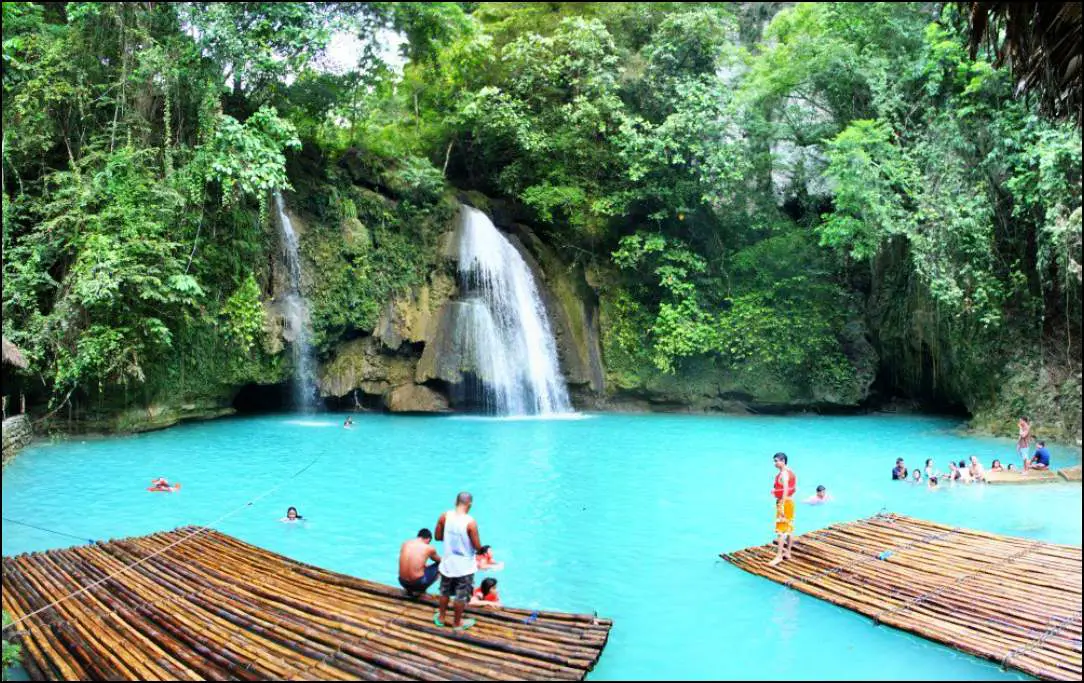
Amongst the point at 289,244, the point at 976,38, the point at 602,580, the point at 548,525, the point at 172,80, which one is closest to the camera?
the point at 976,38

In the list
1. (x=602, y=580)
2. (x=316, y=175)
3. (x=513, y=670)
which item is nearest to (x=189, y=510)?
(x=602, y=580)

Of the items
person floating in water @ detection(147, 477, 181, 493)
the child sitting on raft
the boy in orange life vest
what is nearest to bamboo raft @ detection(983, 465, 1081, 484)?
the child sitting on raft

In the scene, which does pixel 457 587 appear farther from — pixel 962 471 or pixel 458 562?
pixel 962 471

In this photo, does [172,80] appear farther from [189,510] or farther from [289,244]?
[189,510]

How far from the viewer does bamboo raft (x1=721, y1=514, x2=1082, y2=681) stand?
560cm

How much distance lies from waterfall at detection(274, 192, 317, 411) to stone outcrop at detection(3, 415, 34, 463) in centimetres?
555

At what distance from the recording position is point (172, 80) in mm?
15359

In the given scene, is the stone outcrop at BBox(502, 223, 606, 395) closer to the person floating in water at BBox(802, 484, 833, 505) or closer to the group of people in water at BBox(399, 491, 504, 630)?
the person floating in water at BBox(802, 484, 833, 505)

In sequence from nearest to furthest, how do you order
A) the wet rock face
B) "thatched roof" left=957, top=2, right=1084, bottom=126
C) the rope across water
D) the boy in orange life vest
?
the rope across water < "thatched roof" left=957, top=2, right=1084, bottom=126 < the boy in orange life vest < the wet rock face

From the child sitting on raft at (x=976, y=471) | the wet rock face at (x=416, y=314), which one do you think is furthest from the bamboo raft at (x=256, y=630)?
the wet rock face at (x=416, y=314)

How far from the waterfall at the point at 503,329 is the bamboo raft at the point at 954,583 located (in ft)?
36.6

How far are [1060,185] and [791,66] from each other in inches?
304

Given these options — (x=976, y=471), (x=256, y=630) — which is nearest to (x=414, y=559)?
(x=256, y=630)

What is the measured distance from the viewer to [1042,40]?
264 inches
